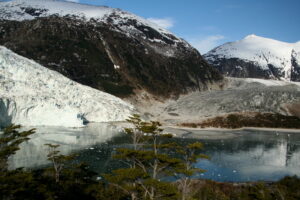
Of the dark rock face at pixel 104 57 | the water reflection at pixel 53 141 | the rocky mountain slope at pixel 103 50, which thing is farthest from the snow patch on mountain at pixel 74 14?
the water reflection at pixel 53 141

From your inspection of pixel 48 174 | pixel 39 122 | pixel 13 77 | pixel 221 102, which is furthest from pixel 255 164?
pixel 221 102

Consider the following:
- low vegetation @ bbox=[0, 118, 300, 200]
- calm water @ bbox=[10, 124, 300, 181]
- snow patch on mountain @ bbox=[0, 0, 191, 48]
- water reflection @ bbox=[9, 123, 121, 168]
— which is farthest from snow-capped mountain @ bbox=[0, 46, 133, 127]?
snow patch on mountain @ bbox=[0, 0, 191, 48]

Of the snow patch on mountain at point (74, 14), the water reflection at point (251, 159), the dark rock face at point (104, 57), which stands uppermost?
the snow patch on mountain at point (74, 14)

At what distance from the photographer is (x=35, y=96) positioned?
63.7 metres

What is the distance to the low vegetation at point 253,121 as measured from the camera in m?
92.2

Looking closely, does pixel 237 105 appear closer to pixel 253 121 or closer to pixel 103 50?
pixel 253 121

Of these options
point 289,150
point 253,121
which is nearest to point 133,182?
point 289,150

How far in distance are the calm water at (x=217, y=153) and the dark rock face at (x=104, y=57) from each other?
68.7 m

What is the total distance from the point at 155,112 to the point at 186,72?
56.3 m

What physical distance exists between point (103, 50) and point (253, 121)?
8233 centimetres

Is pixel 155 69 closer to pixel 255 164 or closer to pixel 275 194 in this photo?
pixel 255 164

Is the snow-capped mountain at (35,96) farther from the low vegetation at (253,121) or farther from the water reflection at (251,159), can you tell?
the low vegetation at (253,121)

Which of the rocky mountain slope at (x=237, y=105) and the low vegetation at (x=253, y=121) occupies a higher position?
the rocky mountain slope at (x=237, y=105)

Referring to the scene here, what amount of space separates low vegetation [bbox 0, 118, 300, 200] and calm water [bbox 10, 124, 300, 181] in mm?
7284
